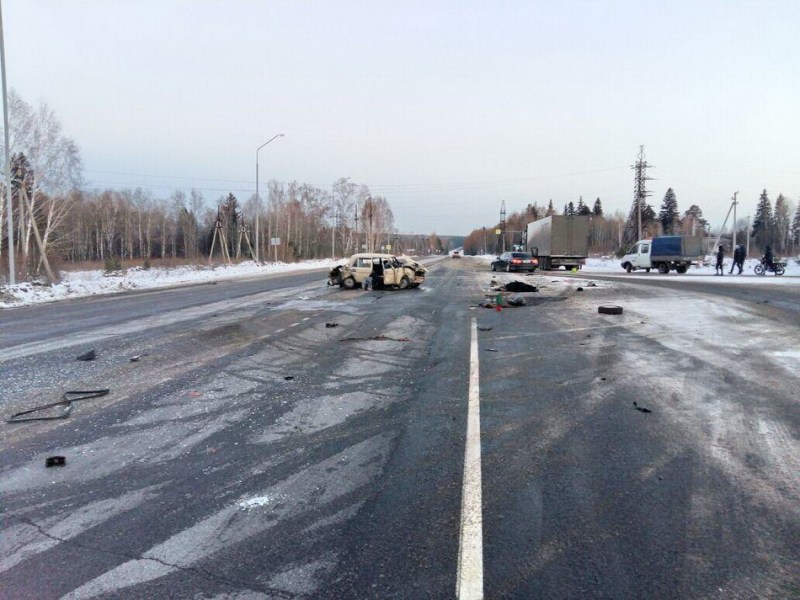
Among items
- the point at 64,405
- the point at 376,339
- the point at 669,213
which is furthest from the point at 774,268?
the point at 669,213

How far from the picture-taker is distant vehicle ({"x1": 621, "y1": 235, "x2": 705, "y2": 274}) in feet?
128

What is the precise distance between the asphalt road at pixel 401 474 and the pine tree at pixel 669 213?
137688 mm

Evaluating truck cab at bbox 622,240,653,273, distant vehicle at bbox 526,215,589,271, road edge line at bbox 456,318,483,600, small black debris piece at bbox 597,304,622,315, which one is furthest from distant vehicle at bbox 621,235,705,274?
road edge line at bbox 456,318,483,600

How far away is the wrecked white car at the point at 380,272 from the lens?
23.8 m

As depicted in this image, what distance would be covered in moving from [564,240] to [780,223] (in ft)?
400

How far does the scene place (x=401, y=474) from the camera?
4281 mm

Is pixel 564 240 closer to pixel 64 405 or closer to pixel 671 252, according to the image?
pixel 671 252

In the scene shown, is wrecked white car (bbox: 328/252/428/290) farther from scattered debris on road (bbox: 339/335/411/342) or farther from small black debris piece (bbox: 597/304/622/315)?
scattered debris on road (bbox: 339/335/411/342)

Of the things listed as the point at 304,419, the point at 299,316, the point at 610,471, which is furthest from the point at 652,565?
the point at 299,316

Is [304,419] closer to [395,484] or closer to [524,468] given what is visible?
[395,484]

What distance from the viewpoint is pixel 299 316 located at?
14422 millimetres

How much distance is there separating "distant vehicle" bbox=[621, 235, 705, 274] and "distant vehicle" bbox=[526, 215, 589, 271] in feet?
14.3

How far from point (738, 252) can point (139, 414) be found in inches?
1457

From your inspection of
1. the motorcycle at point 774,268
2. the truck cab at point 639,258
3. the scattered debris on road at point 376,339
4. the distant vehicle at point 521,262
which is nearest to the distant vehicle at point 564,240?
the distant vehicle at point 521,262
